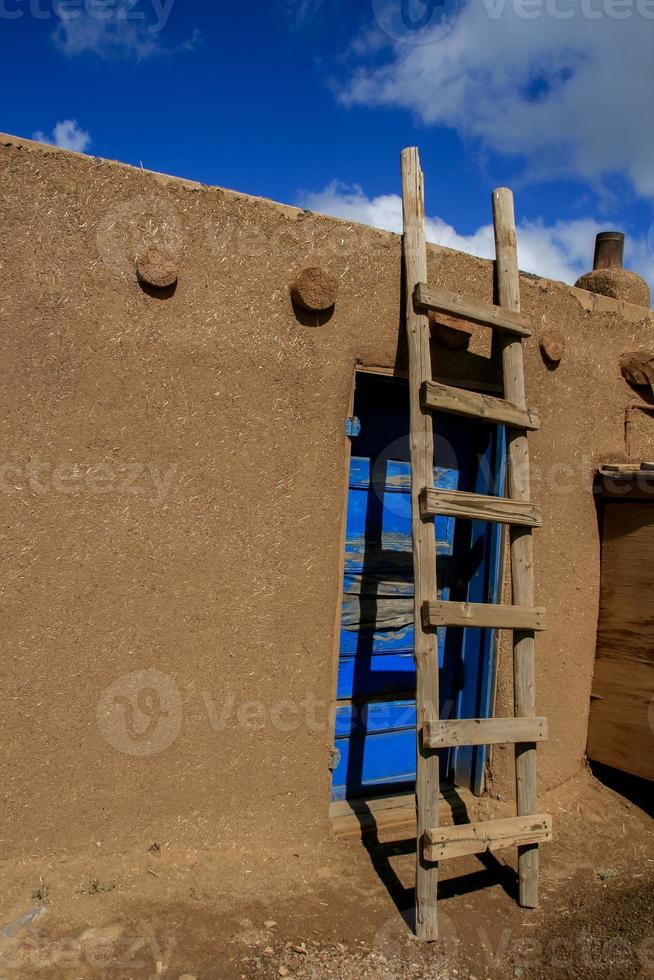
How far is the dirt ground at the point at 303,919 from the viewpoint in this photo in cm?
255

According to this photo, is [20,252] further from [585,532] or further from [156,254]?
[585,532]

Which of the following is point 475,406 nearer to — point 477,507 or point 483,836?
point 477,507

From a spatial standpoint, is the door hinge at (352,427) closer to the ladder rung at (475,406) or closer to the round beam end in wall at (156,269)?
the ladder rung at (475,406)

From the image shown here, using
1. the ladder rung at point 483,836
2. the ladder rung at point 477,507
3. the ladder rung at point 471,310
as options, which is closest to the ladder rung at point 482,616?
the ladder rung at point 477,507

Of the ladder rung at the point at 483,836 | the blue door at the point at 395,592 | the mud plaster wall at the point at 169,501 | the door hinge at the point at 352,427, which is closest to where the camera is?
the mud plaster wall at the point at 169,501

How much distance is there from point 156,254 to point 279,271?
20.1 inches

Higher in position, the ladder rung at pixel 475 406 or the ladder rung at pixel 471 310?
the ladder rung at pixel 471 310

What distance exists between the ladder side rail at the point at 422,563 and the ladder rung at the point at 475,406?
5cm

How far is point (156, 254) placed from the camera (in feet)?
9.59

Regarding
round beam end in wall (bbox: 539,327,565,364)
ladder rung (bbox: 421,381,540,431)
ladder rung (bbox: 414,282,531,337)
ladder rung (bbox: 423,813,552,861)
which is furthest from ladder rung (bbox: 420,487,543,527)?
ladder rung (bbox: 423,813,552,861)

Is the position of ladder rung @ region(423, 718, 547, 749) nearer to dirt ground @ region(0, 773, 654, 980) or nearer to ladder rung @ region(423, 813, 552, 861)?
ladder rung @ region(423, 813, 552, 861)

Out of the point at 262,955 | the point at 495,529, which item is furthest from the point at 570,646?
the point at 262,955

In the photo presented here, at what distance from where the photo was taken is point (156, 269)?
291 centimetres

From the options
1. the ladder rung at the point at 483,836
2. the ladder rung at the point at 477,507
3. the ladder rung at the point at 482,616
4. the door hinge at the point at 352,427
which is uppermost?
the door hinge at the point at 352,427
